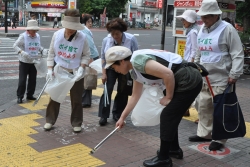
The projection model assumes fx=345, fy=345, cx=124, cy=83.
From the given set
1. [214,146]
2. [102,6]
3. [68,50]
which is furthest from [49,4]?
[214,146]

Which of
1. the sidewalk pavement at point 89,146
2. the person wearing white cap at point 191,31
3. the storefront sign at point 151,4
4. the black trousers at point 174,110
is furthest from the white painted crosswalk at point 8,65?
the storefront sign at point 151,4

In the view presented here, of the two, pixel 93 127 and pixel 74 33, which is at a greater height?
pixel 74 33

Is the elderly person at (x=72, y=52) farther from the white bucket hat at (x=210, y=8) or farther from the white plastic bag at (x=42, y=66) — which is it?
the white bucket hat at (x=210, y=8)

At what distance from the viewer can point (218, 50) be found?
14.6 feet

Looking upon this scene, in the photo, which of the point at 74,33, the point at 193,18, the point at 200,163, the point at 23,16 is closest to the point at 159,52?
the point at 200,163

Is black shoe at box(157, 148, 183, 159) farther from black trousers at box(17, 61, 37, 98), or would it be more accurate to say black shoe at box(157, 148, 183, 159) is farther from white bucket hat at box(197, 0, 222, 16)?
black trousers at box(17, 61, 37, 98)

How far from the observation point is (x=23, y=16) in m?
44.5

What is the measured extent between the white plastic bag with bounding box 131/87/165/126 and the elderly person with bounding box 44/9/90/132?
140 cm

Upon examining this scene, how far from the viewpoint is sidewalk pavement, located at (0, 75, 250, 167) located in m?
4.14

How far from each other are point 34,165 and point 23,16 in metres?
43.4

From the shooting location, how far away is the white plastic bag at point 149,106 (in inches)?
152

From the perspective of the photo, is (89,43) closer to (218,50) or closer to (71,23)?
(71,23)

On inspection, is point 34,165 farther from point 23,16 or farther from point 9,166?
point 23,16

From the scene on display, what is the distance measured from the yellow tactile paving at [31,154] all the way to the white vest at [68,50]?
1152 mm
